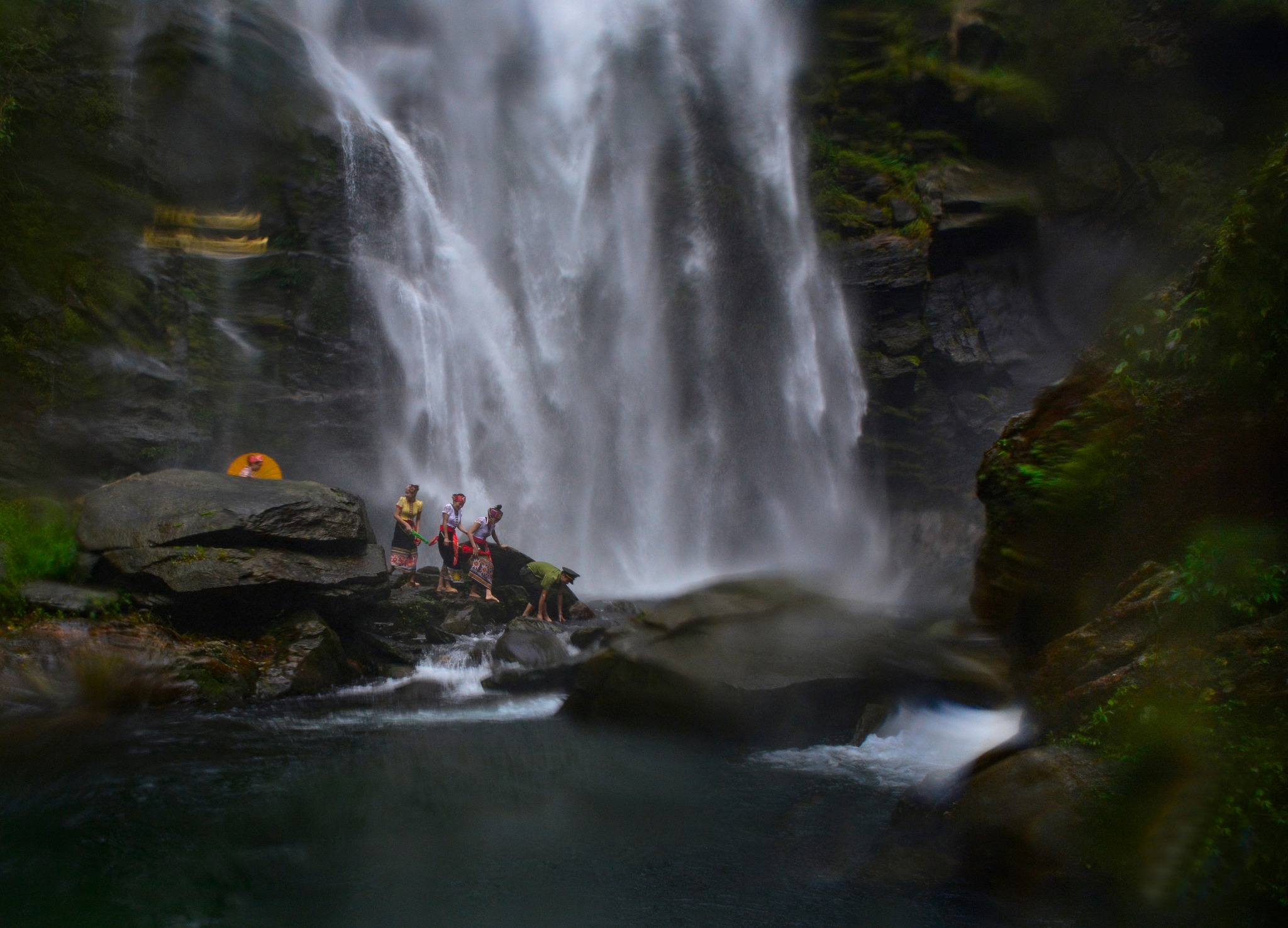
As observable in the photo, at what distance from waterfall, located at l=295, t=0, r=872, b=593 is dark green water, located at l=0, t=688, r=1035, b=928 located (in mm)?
10920

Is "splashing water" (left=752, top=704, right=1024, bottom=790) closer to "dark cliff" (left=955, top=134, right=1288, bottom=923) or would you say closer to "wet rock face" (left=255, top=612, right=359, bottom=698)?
"dark cliff" (left=955, top=134, right=1288, bottom=923)

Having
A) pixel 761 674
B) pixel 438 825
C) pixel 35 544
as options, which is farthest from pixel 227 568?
pixel 761 674

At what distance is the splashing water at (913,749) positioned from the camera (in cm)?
646

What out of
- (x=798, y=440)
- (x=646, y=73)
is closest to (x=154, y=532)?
(x=798, y=440)

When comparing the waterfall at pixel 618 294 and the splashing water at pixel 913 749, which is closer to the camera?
the splashing water at pixel 913 749

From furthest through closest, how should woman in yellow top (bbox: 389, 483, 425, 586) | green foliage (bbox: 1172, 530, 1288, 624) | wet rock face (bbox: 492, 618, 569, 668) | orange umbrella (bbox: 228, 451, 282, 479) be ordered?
woman in yellow top (bbox: 389, 483, 425, 586)
orange umbrella (bbox: 228, 451, 282, 479)
wet rock face (bbox: 492, 618, 569, 668)
green foliage (bbox: 1172, 530, 1288, 624)

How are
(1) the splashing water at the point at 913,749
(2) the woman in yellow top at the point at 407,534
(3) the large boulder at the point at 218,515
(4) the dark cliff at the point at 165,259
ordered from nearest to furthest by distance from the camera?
(1) the splashing water at the point at 913,749 → (3) the large boulder at the point at 218,515 → (2) the woman in yellow top at the point at 407,534 → (4) the dark cliff at the point at 165,259

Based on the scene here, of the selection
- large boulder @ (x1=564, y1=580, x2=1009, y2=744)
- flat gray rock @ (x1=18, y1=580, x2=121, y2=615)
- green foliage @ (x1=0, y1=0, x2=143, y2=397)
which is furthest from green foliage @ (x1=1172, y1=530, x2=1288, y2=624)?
green foliage @ (x1=0, y1=0, x2=143, y2=397)

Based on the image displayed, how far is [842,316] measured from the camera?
61.7 feet

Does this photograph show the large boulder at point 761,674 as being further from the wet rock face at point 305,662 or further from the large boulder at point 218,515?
the large boulder at point 218,515

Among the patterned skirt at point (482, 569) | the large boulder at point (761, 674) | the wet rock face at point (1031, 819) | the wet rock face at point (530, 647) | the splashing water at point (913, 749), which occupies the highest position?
the patterned skirt at point (482, 569)

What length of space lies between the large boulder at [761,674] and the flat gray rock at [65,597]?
17.4 ft

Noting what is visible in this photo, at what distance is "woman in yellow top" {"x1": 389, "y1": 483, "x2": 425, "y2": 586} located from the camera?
44.0 ft

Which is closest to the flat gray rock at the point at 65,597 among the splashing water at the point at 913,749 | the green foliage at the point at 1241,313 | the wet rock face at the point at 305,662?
the wet rock face at the point at 305,662
